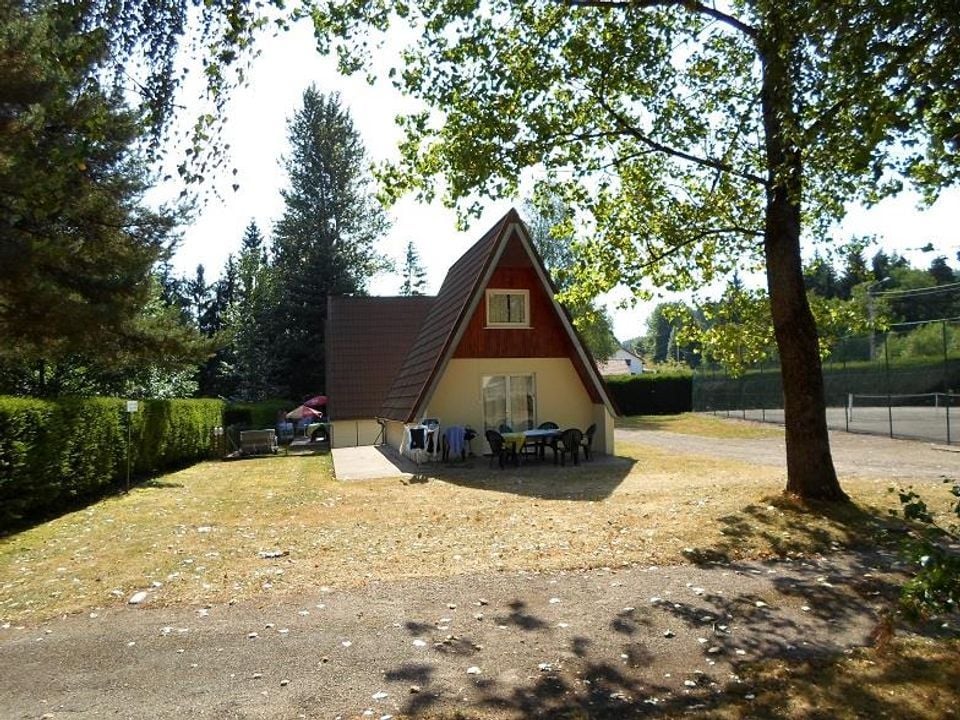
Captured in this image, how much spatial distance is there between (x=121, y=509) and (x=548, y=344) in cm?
1109

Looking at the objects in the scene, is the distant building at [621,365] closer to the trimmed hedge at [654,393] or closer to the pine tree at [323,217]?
the trimmed hedge at [654,393]

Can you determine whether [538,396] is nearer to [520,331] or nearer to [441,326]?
[520,331]

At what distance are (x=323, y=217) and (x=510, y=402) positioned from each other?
34.3 metres

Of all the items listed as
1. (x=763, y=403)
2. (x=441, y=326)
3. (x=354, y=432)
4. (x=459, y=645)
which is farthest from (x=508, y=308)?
(x=763, y=403)

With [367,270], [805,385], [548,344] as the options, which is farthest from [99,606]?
[367,270]

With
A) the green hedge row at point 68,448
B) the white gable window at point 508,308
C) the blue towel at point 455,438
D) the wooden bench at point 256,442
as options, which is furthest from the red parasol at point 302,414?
the white gable window at point 508,308

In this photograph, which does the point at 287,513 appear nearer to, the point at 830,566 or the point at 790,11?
the point at 830,566

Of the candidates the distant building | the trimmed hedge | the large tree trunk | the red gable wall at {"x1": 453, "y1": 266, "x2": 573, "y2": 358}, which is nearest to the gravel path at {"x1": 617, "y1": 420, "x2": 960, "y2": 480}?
the large tree trunk

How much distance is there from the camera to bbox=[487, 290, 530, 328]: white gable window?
62.0ft

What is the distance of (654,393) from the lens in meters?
41.2

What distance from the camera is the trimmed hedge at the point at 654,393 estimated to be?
135 ft

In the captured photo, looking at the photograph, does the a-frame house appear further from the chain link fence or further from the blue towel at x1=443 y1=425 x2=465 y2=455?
the chain link fence

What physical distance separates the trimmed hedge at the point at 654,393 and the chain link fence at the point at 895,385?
9.69m

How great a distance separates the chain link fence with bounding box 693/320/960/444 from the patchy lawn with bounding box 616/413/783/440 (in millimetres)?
1481
